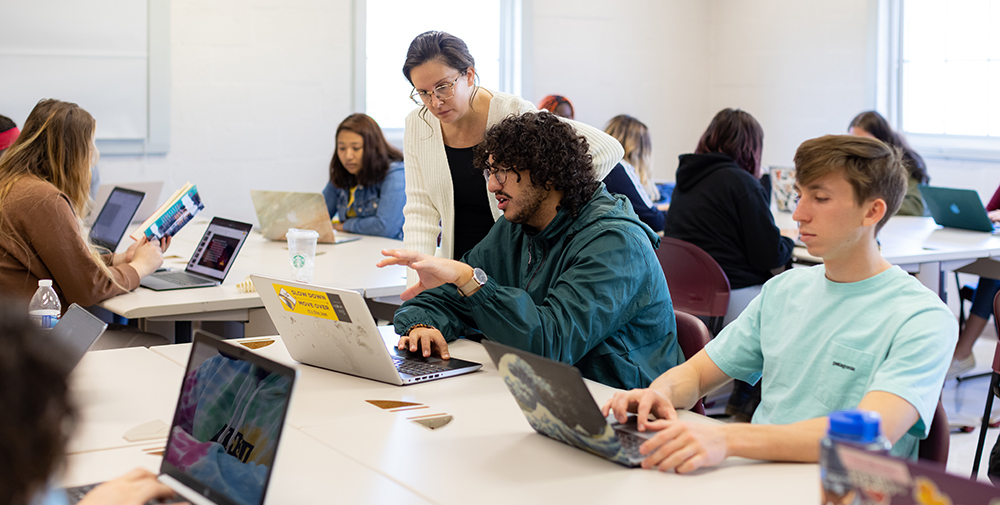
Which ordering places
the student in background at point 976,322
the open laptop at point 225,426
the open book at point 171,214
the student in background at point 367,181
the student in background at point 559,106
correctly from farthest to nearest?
the student in background at point 559,106 < the student in background at point 367,181 < the student in background at point 976,322 < the open book at point 171,214 < the open laptop at point 225,426

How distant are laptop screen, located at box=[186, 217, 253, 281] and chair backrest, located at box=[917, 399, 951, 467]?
6.99ft

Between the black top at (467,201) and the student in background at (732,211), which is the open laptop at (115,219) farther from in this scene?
the student in background at (732,211)

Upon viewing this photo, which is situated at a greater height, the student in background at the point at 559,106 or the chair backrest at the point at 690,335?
the student in background at the point at 559,106

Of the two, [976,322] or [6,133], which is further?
[976,322]

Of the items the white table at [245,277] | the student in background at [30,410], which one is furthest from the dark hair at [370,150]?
the student in background at [30,410]

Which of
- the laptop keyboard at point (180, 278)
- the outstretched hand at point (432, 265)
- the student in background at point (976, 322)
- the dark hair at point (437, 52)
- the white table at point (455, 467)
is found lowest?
the student in background at point (976, 322)

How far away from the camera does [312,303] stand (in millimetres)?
1699

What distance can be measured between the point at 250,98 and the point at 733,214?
3024mm

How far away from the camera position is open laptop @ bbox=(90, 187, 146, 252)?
3.40m

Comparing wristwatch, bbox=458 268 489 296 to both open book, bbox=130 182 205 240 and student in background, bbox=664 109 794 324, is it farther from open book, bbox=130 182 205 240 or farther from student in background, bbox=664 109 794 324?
student in background, bbox=664 109 794 324

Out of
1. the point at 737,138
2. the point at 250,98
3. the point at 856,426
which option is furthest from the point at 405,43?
the point at 856,426

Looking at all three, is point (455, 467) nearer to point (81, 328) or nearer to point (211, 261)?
point (81, 328)

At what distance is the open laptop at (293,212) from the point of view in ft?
12.0

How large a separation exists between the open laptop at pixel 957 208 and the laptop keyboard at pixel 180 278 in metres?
3.25
